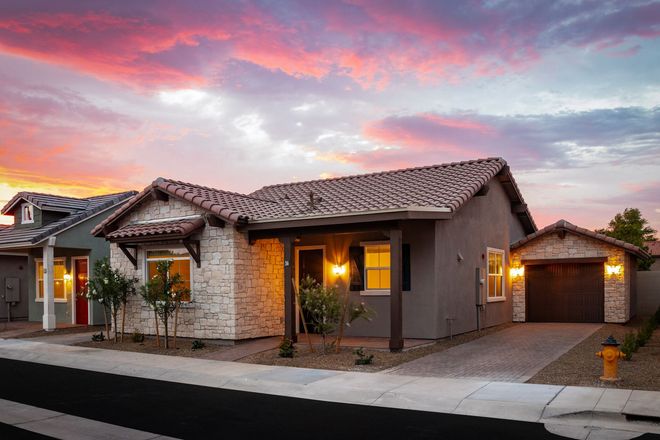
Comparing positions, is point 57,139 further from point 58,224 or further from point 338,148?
point 338,148

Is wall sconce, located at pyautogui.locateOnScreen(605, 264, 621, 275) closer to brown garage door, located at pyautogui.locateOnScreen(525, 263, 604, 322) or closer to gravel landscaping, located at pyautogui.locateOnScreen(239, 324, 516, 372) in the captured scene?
brown garage door, located at pyautogui.locateOnScreen(525, 263, 604, 322)

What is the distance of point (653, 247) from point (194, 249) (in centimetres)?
3712

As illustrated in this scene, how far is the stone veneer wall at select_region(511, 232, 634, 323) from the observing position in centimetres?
1948

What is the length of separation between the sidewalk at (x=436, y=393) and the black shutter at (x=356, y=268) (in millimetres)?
4429

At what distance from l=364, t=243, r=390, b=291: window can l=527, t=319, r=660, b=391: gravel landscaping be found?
4814 mm

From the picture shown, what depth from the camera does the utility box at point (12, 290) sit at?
24641 millimetres

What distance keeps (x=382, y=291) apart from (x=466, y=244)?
3.05 m

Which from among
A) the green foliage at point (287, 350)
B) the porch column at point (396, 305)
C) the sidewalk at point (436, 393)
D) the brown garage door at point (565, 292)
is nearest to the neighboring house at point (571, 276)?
the brown garage door at point (565, 292)

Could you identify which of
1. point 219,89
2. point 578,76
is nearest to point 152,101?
point 219,89

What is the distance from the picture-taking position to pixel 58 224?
20.8 meters

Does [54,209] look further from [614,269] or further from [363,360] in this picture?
[614,269]

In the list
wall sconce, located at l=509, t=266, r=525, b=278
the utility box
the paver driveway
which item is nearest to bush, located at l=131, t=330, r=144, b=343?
the paver driveway

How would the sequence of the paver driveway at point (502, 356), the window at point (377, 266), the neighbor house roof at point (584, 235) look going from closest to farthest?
the paver driveway at point (502, 356)
the window at point (377, 266)
the neighbor house roof at point (584, 235)

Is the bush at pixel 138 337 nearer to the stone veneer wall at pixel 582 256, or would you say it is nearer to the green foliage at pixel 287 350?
the green foliage at pixel 287 350
